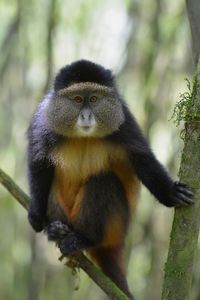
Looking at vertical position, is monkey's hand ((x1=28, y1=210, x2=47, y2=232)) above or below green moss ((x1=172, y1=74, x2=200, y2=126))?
below

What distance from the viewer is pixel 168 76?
8719mm

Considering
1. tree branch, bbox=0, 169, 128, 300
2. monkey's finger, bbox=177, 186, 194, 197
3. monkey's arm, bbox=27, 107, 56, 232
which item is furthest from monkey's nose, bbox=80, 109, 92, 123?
monkey's finger, bbox=177, 186, 194, 197

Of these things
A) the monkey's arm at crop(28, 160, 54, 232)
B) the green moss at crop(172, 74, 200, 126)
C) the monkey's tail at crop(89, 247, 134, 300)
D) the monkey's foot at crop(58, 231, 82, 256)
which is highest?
the green moss at crop(172, 74, 200, 126)

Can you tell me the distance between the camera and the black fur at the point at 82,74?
182 inches

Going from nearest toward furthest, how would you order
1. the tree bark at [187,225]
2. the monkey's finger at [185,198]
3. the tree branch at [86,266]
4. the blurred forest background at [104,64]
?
the tree bark at [187,225] < the monkey's finger at [185,198] < the tree branch at [86,266] < the blurred forest background at [104,64]

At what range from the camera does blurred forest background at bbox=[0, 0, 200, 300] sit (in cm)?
874

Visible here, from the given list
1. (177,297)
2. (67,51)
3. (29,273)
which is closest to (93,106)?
(177,297)

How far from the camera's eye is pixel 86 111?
456 centimetres

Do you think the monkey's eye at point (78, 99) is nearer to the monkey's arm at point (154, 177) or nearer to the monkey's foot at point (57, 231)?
the monkey's arm at point (154, 177)

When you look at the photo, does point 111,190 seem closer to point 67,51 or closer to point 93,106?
point 93,106

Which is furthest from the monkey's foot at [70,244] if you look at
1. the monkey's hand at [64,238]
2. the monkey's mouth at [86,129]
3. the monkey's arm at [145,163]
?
the monkey's mouth at [86,129]

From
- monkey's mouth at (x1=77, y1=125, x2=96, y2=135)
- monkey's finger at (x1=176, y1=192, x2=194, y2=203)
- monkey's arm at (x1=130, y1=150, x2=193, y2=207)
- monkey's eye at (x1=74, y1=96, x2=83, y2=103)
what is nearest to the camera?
monkey's finger at (x1=176, y1=192, x2=194, y2=203)

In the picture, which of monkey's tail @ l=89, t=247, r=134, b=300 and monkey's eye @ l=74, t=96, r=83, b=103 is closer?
monkey's eye @ l=74, t=96, r=83, b=103

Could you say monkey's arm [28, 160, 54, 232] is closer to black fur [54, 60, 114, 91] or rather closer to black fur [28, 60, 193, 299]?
black fur [28, 60, 193, 299]
